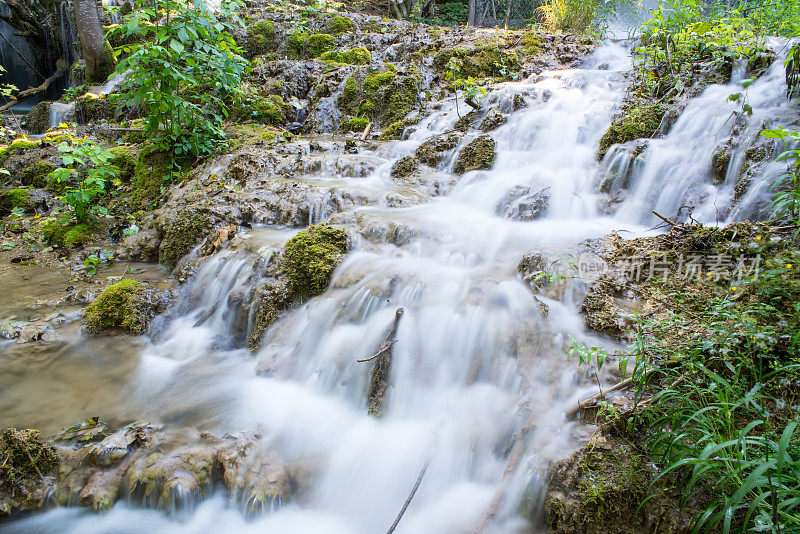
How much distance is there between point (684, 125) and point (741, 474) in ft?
15.8

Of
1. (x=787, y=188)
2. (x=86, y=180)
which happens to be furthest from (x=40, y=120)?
(x=787, y=188)

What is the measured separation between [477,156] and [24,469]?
19.4 feet

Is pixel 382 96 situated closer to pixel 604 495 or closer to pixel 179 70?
pixel 179 70

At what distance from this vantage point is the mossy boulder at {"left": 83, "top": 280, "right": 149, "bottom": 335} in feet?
14.0

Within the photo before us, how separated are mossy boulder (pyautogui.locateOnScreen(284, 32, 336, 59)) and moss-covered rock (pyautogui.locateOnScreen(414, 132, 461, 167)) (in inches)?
261

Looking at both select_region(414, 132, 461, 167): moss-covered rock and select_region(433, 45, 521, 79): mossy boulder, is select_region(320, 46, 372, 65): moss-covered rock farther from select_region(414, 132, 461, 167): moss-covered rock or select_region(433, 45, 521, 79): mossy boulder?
select_region(414, 132, 461, 167): moss-covered rock

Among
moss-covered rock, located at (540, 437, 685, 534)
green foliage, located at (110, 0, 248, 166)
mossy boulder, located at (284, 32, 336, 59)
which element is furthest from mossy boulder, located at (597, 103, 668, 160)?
mossy boulder, located at (284, 32, 336, 59)

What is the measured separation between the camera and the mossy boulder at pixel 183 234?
17.7ft

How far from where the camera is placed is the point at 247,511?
255 cm

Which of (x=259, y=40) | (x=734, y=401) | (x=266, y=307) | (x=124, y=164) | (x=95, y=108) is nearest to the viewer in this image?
(x=734, y=401)

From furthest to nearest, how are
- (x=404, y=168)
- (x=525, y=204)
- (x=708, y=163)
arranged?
(x=404, y=168), (x=525, y=204), (x=708, y=163)

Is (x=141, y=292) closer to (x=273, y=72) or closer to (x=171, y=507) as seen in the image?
(x=171, y=507)

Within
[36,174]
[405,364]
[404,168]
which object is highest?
[404,168]

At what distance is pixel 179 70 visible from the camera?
19.3 ft
